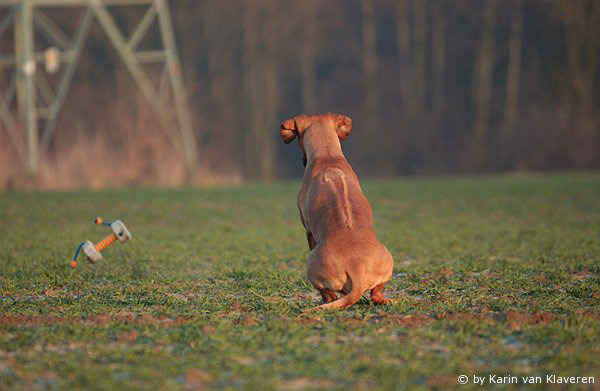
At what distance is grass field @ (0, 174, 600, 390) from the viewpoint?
4387 millimetres

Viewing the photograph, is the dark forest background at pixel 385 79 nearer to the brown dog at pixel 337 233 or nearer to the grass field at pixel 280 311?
the grass field at pixel 280 311

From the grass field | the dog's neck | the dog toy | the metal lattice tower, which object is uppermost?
the metal lattice tower

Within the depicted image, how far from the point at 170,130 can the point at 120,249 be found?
1938cm

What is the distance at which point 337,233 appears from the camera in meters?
6.04

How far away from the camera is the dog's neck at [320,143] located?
22.8ft

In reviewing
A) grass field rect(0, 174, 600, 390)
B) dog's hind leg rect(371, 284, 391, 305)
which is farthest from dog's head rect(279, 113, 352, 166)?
dog's hind leg rect(371, 284, 391, 305)

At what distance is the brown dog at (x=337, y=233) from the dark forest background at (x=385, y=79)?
2939 cm

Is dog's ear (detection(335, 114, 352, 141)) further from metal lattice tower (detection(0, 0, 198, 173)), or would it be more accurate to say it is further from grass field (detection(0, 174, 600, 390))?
metal lattice tower (detection(0, 0, 198, 173))

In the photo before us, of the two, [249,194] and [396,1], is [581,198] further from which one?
[396,1]

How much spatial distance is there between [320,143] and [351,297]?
161 cm

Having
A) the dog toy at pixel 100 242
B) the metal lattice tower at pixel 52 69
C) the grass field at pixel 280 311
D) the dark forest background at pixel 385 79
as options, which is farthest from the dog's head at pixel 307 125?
the dark forest background at pixel 385 79

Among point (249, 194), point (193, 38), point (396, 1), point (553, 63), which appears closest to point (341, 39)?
point (396, 1)

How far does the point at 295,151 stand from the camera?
1816 inches

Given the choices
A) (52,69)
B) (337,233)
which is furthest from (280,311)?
(52,69)
